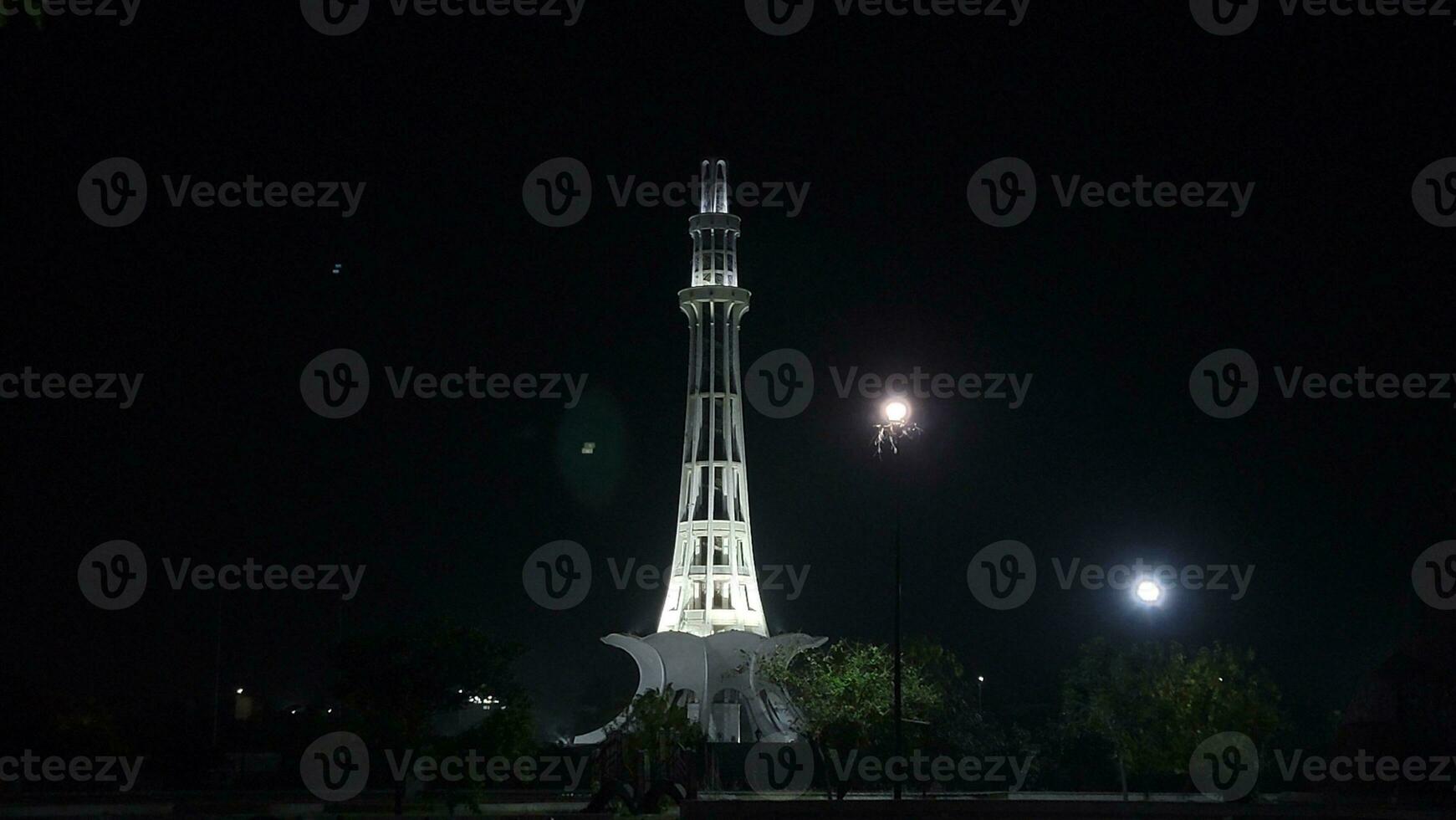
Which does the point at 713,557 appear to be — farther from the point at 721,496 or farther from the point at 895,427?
the point at 895,427

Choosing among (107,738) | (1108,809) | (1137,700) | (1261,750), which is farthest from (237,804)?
(1261,750)

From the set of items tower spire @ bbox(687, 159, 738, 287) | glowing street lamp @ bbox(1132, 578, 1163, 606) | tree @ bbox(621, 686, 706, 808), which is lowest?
tree @ bbox(621, 686, 706, 808)

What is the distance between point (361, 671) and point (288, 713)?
1251 inches

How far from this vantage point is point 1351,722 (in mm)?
→ 44000

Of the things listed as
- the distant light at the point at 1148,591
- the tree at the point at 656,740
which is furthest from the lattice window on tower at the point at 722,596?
the distant light at the point at 1148,591

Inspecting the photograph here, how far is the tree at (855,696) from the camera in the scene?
41.9m

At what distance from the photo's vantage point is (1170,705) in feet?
134

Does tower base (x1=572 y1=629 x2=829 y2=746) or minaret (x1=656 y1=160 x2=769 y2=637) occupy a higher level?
minaret (x1=656 y1=160 x2=769 y2=637)

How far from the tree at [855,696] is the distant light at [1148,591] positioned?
8.77m

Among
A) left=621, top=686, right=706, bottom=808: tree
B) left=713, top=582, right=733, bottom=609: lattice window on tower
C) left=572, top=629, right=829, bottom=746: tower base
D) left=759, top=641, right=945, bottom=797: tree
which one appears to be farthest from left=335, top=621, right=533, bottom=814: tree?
left=713, top=582, right=733, bottom=609: lattice window on tower

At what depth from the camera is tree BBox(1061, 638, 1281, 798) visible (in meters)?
40.4

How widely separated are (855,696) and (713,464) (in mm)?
17551

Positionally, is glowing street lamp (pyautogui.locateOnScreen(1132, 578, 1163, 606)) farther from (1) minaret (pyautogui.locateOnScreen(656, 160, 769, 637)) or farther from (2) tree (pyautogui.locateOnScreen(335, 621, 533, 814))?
(1) minaret (pyautogui.locateOnScreen(656, 160, 769, 637))

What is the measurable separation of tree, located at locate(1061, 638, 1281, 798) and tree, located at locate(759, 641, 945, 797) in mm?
5270
